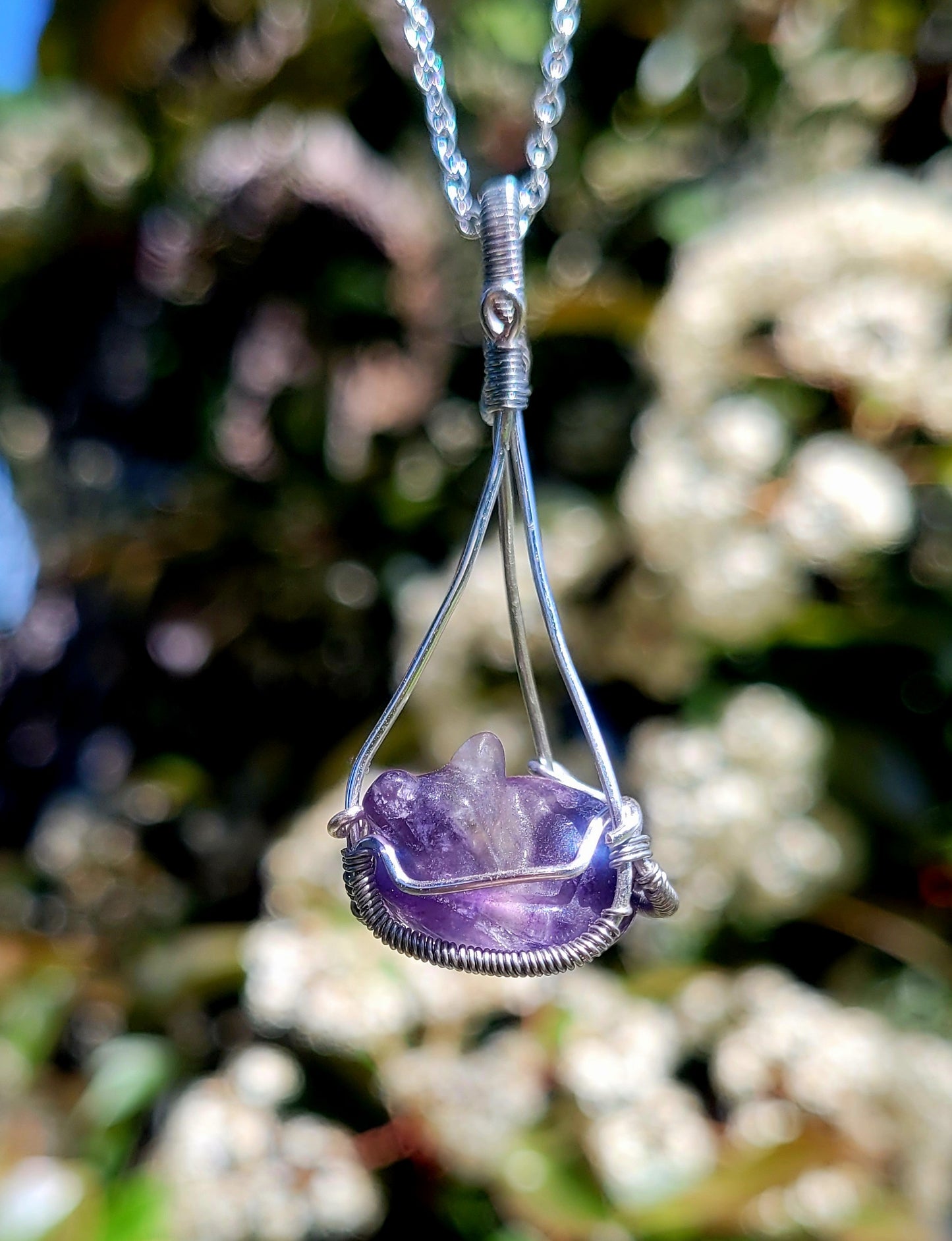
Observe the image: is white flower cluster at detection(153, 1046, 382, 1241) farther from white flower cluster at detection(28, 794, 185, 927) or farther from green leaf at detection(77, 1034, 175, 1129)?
white flower cluster at detection(28, 794, 185, 927)

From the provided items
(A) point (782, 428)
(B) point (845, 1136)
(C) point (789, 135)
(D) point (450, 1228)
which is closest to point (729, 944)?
(B) point (845, 1136)

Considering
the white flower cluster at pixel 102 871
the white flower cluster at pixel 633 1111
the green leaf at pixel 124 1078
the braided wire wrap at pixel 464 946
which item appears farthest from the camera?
the white flower cluster at pixel 102 871

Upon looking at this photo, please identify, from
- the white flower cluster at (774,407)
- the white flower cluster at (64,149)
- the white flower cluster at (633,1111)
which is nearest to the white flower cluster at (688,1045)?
the white flower cluster at (633,1111)

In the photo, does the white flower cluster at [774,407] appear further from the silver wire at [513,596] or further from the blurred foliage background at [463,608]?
the silver wire at [513,596]

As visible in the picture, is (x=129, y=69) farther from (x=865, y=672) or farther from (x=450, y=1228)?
(x=450, y=1228)

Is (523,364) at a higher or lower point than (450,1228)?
higher

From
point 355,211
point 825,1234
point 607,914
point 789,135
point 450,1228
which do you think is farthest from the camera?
point 355,211

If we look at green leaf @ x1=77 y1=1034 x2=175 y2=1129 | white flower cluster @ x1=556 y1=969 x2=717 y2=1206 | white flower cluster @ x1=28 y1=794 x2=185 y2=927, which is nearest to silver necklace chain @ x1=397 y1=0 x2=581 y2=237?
white flower cluster @ x1=556 y1=969 x2=717 y2=1206

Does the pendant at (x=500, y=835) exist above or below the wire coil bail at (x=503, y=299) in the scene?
below
